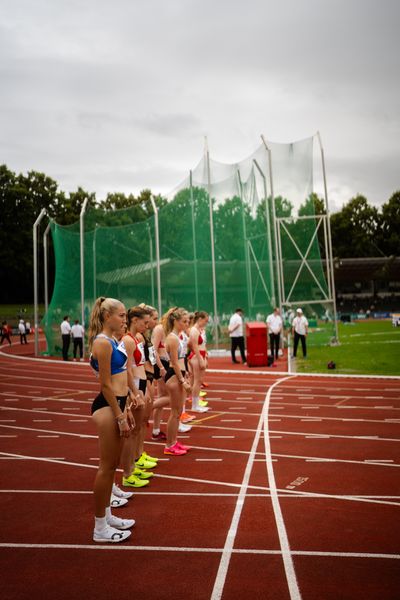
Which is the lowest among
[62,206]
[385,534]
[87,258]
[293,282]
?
[385,534]

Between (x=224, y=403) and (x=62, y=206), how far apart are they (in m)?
61.0

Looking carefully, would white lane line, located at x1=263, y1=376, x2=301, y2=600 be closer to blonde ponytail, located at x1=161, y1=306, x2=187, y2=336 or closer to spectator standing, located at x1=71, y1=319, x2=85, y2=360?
blonde ponytail, located at x1=161, y1=306, x2=187, y2=336

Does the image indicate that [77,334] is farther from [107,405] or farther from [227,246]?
[107,405]

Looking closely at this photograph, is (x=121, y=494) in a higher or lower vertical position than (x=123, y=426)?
lower

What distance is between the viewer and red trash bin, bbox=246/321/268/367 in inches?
728

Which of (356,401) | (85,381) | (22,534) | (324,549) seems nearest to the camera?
(324,549)

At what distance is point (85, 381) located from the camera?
16906mm

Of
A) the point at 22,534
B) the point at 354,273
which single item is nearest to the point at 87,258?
the point at 22,534

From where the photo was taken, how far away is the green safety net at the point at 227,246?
903 inches

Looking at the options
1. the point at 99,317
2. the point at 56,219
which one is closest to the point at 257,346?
the point at 99,317

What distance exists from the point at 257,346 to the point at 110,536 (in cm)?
1408

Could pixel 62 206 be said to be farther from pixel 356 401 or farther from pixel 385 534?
pixel 385 534

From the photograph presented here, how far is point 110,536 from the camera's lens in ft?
15.2

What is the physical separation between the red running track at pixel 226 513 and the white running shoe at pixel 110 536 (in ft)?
0.24
